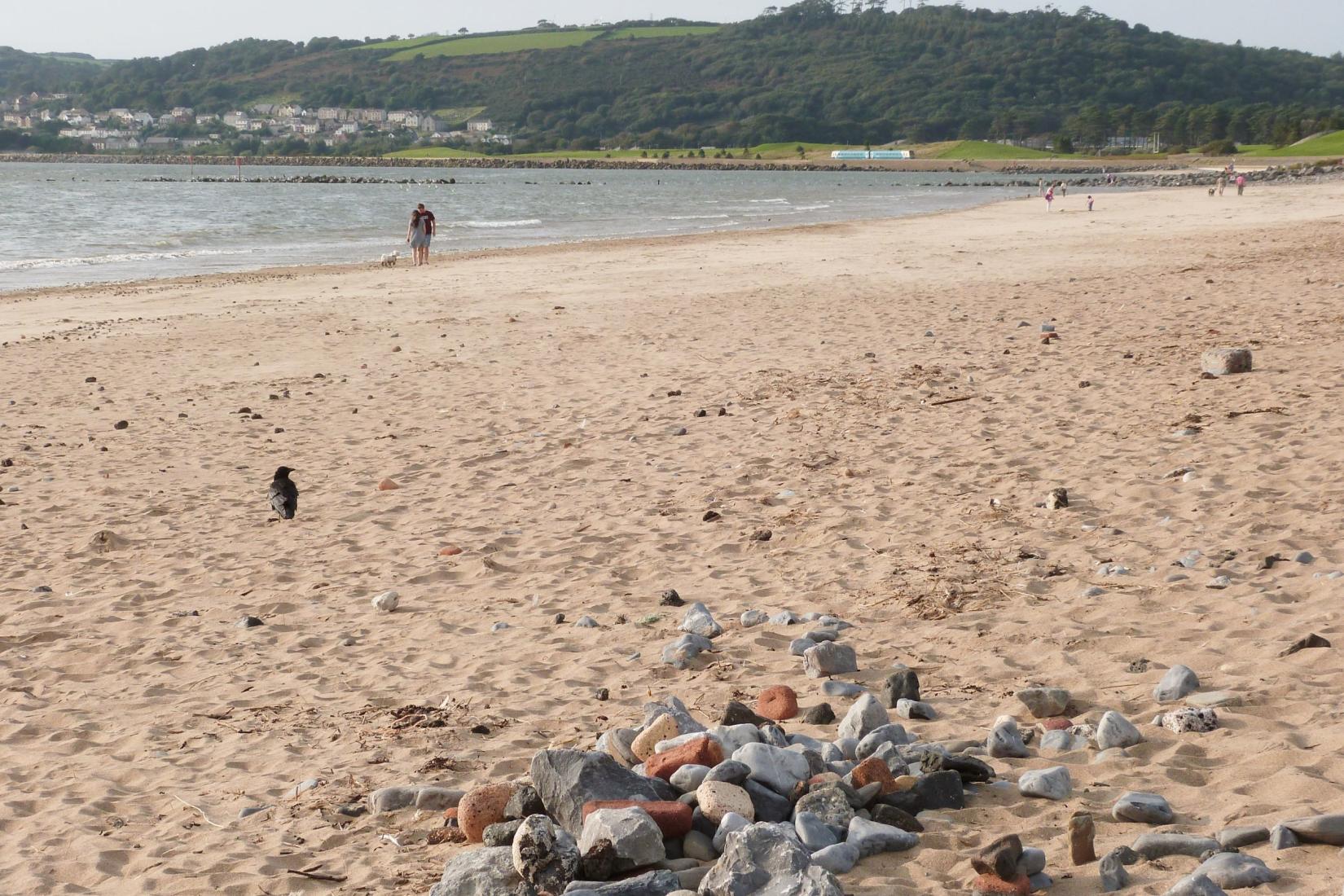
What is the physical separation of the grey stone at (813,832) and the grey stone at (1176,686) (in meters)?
1.68

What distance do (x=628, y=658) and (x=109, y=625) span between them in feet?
9.35

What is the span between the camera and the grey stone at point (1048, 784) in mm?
3789

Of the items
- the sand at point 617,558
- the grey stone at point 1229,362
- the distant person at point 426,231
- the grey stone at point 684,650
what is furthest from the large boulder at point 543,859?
the distant person at point 426,231

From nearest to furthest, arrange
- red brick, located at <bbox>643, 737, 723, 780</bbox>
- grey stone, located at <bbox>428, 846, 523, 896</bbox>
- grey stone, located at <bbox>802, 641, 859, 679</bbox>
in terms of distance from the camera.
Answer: grey stone, located at <bbox>428, 846, 523, 896</bbox>
red brick, located at <bbox>643, 737, 723, 780</bbox>
grey stone, located at <bbox>802, 641, 859, 679</bbox>

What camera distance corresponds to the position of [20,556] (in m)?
7.59

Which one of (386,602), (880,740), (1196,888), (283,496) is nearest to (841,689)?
(880,740)

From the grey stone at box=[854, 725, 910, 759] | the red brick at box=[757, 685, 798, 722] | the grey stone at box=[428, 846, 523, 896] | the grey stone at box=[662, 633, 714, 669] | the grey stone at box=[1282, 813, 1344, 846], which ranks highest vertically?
the grey stone at box=[1282, 813, 1344, 846]

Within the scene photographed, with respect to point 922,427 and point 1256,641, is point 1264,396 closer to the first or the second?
point 922,427

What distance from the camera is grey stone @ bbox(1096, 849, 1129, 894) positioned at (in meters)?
3.19

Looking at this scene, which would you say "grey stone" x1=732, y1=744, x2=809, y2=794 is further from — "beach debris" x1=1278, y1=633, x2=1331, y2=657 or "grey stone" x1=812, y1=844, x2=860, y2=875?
"beach debris" x1=1278, y1=633, x2=1331, y2=657

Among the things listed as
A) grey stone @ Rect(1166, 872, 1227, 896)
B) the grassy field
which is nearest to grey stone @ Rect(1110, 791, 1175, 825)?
grey stone @ Rect(1166, 872, 1227, 896)

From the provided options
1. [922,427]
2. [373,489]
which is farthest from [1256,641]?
[373,489]

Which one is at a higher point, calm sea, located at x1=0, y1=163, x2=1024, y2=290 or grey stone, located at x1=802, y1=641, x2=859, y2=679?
calm sea, located at x1=0, y1=163, x2=1024, y2=290

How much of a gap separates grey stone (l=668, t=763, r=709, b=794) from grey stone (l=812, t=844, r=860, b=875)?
48cm
